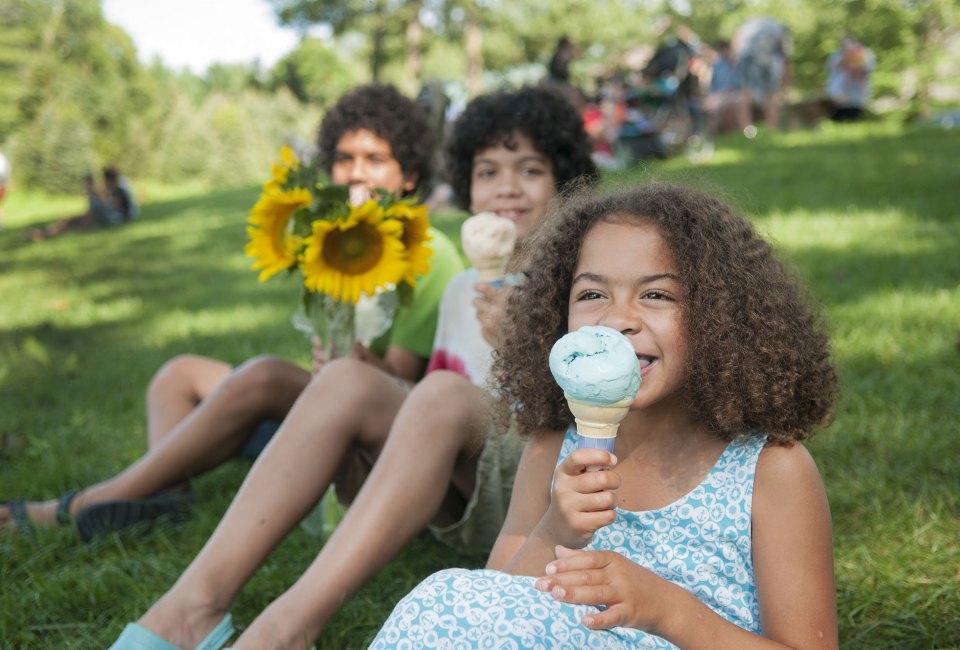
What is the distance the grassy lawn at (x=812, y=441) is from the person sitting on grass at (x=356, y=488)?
0.22 metres

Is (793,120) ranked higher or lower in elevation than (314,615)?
higher

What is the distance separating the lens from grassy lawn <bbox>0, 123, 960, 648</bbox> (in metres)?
2.31

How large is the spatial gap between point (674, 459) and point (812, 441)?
2.01 ft

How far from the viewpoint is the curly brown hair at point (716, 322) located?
5.45 ft

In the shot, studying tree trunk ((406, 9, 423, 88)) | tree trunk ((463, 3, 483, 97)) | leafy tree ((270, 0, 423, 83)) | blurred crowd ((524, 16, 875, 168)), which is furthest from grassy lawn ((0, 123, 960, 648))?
leafy tree ((270, 0, 423, 83))

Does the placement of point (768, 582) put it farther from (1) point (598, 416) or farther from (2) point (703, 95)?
(2) point (703, 95)

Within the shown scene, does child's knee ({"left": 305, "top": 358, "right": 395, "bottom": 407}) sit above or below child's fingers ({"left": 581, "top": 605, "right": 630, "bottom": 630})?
above

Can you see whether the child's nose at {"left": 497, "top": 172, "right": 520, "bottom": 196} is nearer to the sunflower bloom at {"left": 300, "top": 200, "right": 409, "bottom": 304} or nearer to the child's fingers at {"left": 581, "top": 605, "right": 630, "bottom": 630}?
the sunflower bloom at {"left": 300, "top": 200, "right": 409, "bottom": 304}

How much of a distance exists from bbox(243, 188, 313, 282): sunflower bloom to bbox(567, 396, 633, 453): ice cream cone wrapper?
48.2 inches

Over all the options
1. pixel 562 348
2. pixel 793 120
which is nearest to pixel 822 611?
pixel 562 348

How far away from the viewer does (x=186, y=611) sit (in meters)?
2.10

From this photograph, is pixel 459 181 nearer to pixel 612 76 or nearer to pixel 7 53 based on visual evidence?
pixel 612 76

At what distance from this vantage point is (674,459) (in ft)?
5.69

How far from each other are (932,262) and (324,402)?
3.83 meters
